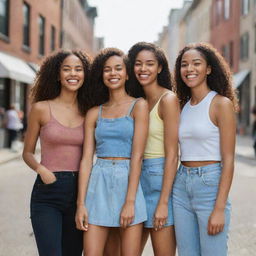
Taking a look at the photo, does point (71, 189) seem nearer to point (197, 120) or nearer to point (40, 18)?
point (197, 120)

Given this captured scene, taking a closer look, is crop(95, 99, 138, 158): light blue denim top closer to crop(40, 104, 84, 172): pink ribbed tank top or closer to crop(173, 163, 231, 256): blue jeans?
crop(40, 104, 84, 172): pink ribbed tank top

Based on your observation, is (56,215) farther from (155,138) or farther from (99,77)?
(99,77)

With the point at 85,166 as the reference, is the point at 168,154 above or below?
above

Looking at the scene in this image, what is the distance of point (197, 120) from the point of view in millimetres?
3123

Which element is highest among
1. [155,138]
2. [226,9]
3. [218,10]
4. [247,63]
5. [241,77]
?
[218,10]

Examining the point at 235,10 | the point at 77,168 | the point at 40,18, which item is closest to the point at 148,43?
the point at 77,168

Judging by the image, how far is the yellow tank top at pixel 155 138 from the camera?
3320mm

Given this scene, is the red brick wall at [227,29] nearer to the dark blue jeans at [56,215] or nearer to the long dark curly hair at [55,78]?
the long dark curly hair at [55,78]

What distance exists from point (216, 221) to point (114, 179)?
2.41 ft

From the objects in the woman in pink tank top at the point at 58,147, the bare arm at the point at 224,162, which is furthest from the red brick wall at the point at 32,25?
the bare arm at the point at 224,162

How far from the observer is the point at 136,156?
3195mm

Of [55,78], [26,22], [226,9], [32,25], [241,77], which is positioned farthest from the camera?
[226,9]

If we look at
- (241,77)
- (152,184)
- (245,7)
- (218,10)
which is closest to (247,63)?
(241,77)

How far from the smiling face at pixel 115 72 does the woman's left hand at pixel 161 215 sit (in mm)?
909
